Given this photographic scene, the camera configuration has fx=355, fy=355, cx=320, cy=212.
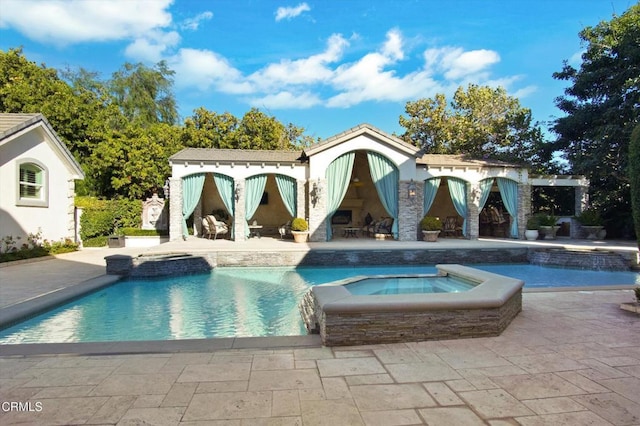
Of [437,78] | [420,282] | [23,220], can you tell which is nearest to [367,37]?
[437,78]

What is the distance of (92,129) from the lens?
58.9 feet

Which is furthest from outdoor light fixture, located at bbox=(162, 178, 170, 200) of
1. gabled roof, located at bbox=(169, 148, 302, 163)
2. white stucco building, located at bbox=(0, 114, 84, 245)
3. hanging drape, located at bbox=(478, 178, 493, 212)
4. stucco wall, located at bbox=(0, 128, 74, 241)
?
hanging drape, located at bbox=(478, 178, 493, 212)

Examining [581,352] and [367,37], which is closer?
[581,352]

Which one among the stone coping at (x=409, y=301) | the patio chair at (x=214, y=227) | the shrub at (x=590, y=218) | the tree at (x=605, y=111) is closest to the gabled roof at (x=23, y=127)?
the patio chair at (x=214, y=227)

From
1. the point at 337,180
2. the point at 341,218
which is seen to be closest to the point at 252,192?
the point at 337,180

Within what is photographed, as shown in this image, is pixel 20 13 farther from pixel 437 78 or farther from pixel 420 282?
pixel 437 78

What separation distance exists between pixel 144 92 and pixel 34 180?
18243 mm

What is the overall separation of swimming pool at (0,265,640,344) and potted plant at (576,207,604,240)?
6.70 metres

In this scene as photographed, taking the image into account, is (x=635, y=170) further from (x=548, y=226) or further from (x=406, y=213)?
(x=548, y=226)

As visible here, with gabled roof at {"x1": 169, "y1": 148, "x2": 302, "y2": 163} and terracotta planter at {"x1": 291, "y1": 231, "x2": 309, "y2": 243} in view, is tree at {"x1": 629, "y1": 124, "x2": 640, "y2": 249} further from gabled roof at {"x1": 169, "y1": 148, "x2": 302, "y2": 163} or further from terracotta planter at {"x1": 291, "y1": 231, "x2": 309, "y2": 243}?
gabled roof at {"x1": 169, "y1": 148, "x2": 302, "y2": 163}

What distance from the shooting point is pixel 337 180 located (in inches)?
558

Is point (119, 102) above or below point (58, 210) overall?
above

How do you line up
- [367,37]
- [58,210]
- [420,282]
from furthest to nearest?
1. [367,37]
2. [58,210]
3. [420,282]

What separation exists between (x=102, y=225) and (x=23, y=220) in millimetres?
3725
